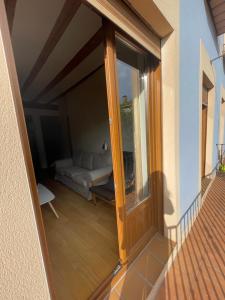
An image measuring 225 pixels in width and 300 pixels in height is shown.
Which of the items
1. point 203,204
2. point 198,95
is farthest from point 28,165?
point 203,204

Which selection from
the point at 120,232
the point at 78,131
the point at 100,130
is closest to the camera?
the point at 120,232

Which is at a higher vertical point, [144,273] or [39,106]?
[39,106]

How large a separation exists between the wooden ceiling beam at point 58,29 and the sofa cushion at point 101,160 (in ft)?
6.61

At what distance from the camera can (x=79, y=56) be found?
2336 millimetres

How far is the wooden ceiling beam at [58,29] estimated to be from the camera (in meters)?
1.36

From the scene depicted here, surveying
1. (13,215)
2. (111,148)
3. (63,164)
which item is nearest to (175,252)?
(111,148)

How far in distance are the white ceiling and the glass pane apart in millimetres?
604

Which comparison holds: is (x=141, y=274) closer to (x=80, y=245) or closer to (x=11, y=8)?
(x=80, y=245)

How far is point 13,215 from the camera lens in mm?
549

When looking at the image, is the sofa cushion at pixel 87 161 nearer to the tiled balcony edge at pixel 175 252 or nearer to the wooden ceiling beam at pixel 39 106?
the tiled balcony edge at pixel 175 252

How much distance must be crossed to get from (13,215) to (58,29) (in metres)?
1.97

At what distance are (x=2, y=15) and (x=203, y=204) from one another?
3148mm

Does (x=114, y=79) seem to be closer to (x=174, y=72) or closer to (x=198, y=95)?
(x=174, y=72)

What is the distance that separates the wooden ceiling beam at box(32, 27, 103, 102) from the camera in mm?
1783
